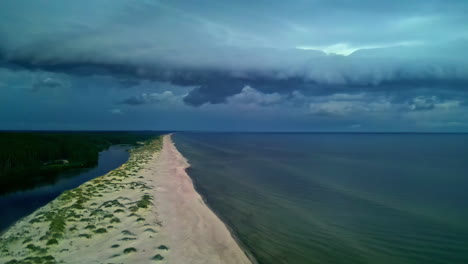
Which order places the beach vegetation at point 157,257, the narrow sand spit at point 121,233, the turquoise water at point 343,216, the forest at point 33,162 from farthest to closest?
the forest at point 33,162 < the turquoise water at point 343,216 < the narrow sand spit at point 121,233 < the beach vegetation at point 157,257

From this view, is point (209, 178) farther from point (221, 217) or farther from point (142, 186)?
point (221, 217)

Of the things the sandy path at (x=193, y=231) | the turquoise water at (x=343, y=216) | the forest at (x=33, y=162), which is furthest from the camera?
the forest at (x=33, y=162)

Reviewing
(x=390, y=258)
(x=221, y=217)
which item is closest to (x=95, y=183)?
(x=221, y=217)

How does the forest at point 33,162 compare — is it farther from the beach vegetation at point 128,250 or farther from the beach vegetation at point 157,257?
the beach vegetation at point 157,257

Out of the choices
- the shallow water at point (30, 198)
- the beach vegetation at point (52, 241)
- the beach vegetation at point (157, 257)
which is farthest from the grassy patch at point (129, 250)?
the shallow water at point (30, 198)

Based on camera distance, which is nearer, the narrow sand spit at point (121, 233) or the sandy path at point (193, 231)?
the narrow sand spit at point (121, 233)

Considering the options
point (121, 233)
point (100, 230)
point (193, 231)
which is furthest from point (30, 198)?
point (193, 231)

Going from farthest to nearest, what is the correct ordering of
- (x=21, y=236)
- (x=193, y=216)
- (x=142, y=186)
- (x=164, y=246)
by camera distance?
1. (x=142, y=186)
2. (x=193, y=216)
3. (x=21, y=236)
4. (x=164, y=246)

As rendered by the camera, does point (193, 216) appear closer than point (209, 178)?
Yes
